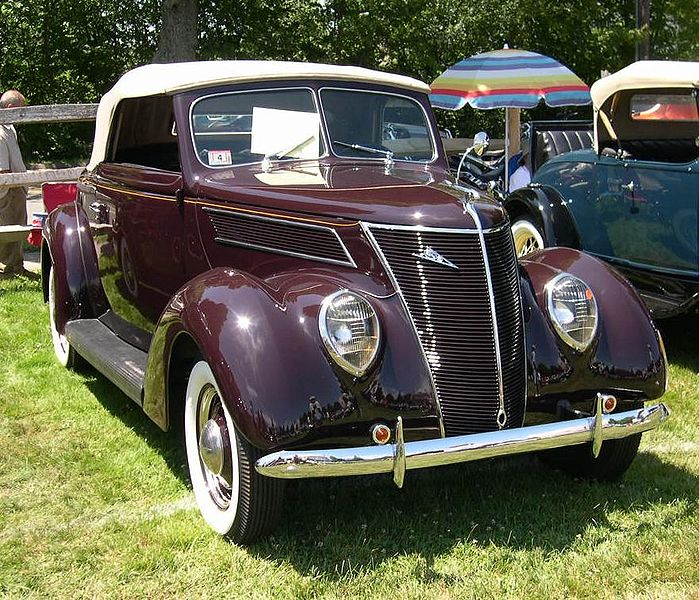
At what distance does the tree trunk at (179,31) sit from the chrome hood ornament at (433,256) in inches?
550

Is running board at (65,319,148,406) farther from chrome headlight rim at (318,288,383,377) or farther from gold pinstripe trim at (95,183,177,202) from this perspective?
chrome headlight rim at (318,288,383,377)

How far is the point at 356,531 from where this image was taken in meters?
3.54

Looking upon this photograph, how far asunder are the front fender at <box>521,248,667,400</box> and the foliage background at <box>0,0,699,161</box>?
16.7 meters

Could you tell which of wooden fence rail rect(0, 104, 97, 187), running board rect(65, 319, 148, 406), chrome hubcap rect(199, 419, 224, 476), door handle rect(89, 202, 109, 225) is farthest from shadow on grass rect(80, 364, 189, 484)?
wooden fence rail rect(0, 104, 97, 187)

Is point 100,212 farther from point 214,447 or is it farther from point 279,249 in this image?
point 214,447

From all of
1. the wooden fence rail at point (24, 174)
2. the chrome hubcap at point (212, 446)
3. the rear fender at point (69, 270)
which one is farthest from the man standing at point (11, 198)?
the chrome hubcap at point (212, 446)

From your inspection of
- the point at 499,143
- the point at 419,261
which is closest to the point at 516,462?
the point at 419,261

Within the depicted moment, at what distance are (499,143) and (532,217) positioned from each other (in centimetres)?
1040

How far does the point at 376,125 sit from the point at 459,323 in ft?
5.36

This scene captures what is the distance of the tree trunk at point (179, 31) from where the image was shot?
53.6 ft

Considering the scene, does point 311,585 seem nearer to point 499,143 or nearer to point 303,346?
point 303,346

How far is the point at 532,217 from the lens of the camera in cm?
702

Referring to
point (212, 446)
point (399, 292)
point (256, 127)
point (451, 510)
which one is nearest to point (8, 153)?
point (256, 127)

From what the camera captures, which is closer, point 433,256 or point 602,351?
point 433,256
